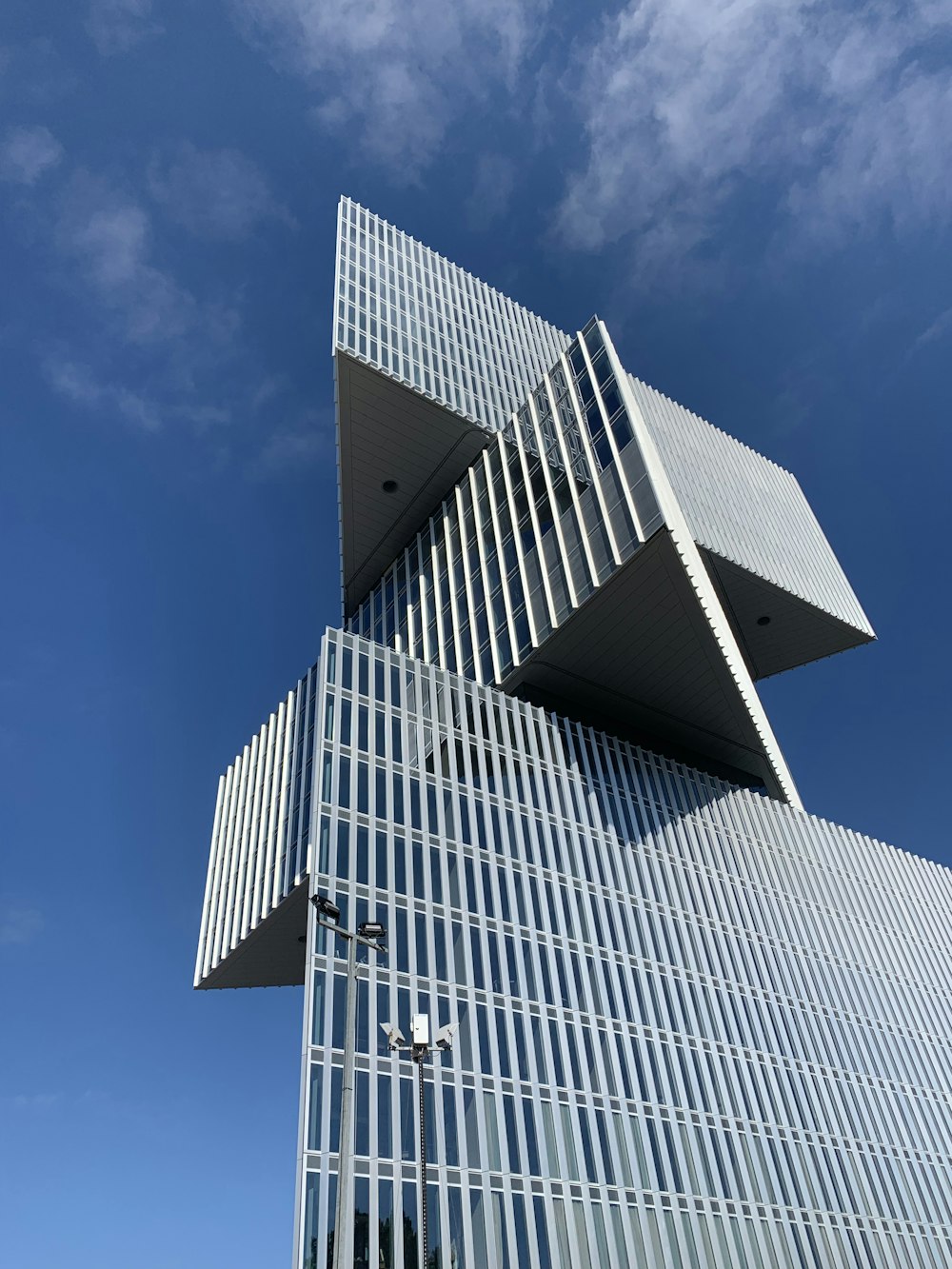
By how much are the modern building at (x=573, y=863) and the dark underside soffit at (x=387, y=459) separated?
189 mm

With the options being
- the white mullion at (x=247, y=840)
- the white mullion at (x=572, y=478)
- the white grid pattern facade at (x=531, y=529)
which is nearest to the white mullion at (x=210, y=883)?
the white mullion at (x=247, y=840)

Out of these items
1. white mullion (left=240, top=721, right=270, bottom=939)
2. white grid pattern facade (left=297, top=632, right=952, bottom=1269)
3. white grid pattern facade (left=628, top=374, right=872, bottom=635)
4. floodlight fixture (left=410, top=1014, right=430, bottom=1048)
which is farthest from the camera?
white grid pattern facade (left=628, top=374, right=872, bottom=635)

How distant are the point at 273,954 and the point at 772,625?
1300 inches

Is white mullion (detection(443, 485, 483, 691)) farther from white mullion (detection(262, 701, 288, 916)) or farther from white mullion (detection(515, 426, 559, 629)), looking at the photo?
white mullion (detection(262, 701, 288, 916))

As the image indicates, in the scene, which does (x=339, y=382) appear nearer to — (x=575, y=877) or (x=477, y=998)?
(x=575, y=877)

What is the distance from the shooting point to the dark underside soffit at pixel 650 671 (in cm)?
3888

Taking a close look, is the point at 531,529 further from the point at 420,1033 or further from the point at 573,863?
the point at 420,1033

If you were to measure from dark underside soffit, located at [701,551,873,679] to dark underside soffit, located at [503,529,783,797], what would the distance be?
263 inches

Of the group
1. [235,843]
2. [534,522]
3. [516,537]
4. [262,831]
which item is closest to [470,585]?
[516,537]

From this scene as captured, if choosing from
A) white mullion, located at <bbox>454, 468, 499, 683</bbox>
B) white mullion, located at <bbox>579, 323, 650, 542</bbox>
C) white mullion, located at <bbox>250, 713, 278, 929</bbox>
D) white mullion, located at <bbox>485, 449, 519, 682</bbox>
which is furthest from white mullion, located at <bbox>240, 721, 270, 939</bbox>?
white mullion, located at <bbox>579, 323, 650, 542</bbox>

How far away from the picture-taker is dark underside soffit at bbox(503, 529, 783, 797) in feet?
128

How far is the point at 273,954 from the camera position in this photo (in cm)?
4175

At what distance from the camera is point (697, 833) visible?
144 feet

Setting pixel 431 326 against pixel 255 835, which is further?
pixel 431 326
